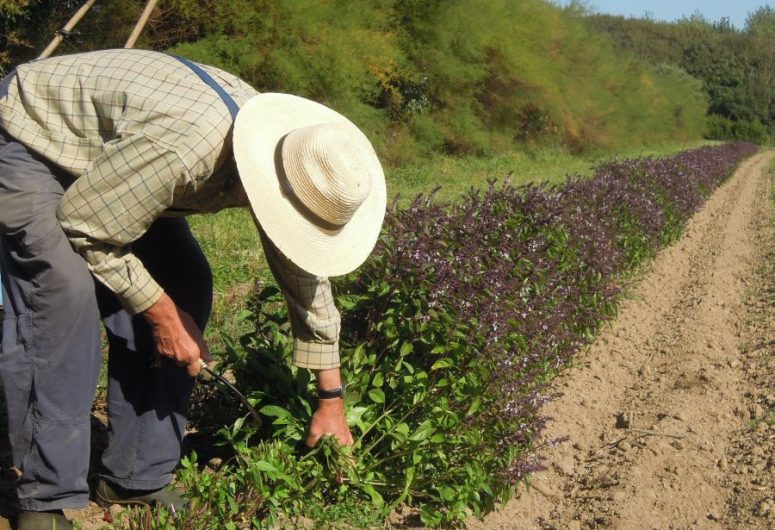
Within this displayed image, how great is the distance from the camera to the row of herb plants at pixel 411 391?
308cm

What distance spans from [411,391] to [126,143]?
155 cm

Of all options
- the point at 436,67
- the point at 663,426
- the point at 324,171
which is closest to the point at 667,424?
the point at 663,426

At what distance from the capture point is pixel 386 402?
3.56 metres

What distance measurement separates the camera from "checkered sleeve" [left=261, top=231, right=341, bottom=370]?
9.41ft

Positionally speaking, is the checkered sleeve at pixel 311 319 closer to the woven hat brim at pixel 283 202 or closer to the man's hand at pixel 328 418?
the man's hand at pixel 328 418

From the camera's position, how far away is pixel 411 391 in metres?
3.47

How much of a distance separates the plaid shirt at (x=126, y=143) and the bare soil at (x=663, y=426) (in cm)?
102

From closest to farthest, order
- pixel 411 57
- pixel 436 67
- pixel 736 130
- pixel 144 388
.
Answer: pixel 144 388 < pixel 411 57 < pixel 436 67 < pixel 736 130

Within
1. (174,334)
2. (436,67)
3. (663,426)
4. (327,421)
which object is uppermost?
(174,334)

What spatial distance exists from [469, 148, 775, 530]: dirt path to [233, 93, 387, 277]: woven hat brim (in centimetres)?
148

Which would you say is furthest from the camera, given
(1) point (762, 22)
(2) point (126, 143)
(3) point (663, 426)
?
(1) point (762, 22)

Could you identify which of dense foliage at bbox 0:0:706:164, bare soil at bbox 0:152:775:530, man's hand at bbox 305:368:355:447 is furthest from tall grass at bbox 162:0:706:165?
man's hand at bbox 305:368:355:447

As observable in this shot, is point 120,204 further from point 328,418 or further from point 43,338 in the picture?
point 328,418

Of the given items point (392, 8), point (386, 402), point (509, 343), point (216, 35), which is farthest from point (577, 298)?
point (392, 8)
